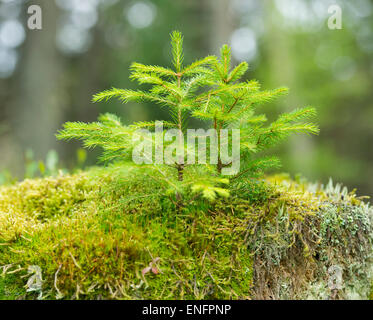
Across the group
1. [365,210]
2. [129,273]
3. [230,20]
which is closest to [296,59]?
[230,20]

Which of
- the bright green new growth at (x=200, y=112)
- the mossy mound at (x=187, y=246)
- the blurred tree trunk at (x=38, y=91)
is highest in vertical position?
the blurred tree trunk at (x=38, y=91)

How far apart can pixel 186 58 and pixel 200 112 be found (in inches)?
170

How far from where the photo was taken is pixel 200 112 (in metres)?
1.31

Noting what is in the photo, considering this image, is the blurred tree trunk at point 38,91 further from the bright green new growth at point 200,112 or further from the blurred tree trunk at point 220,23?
the bright green new growth at point 200,112

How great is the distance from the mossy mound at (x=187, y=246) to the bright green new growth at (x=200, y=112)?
14cm

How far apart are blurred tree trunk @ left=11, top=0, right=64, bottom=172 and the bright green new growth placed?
4.88 m

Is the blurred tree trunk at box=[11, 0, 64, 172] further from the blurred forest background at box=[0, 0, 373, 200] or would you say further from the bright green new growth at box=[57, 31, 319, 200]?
the bright green new growth at box=[57, 31, 319, 200]

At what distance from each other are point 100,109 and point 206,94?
7545 millimetres

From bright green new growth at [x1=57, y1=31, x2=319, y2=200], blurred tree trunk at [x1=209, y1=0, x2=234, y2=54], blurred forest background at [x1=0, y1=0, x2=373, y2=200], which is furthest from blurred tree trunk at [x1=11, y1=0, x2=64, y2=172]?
bright green new growth at [x1=57, y1=31, x2=319, y2=200]

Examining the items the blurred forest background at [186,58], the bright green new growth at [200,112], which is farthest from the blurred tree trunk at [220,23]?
the bright green new growth at [200,112]

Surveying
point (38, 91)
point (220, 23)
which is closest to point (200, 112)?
point (220, 23)

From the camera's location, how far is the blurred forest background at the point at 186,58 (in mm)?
5746

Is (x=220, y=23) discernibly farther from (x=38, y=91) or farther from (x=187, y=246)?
(x=187, y=246)
